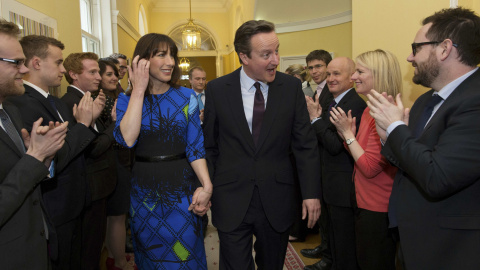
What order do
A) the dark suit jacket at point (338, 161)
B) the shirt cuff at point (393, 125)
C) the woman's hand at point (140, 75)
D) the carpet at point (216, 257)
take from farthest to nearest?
the carpet at point (216, 257)
the dark suit jacket at point (338, 161)
the woman's hand at point (140, 75)
the shirt cuff at point (393, 125)

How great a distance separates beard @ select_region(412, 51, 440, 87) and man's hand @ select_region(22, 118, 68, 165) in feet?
5.57

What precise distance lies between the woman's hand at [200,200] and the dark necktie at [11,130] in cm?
87

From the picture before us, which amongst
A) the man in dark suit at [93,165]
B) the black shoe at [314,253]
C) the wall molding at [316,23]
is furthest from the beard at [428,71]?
the wall molding at [316,23]

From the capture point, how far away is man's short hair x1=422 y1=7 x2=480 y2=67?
4.86ft

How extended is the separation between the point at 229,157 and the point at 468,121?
1.19 meters

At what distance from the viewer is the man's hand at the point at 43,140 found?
1541mm

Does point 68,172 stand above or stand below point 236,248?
above

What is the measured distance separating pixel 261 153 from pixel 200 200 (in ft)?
1.42

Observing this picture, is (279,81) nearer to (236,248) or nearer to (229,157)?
(229,157)

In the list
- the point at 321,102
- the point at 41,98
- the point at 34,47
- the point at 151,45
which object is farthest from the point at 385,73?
the point at 34,47

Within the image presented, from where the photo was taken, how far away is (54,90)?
11.5 ft

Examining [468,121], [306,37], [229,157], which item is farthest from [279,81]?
[306,37]

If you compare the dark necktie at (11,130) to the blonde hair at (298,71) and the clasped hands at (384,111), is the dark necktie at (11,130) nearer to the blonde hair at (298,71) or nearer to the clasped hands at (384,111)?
the clasped hands at (384,111)

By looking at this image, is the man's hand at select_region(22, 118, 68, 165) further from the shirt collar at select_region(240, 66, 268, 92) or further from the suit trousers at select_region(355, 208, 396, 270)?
the suit trousers at select_region(355, 208, 396, 270)
